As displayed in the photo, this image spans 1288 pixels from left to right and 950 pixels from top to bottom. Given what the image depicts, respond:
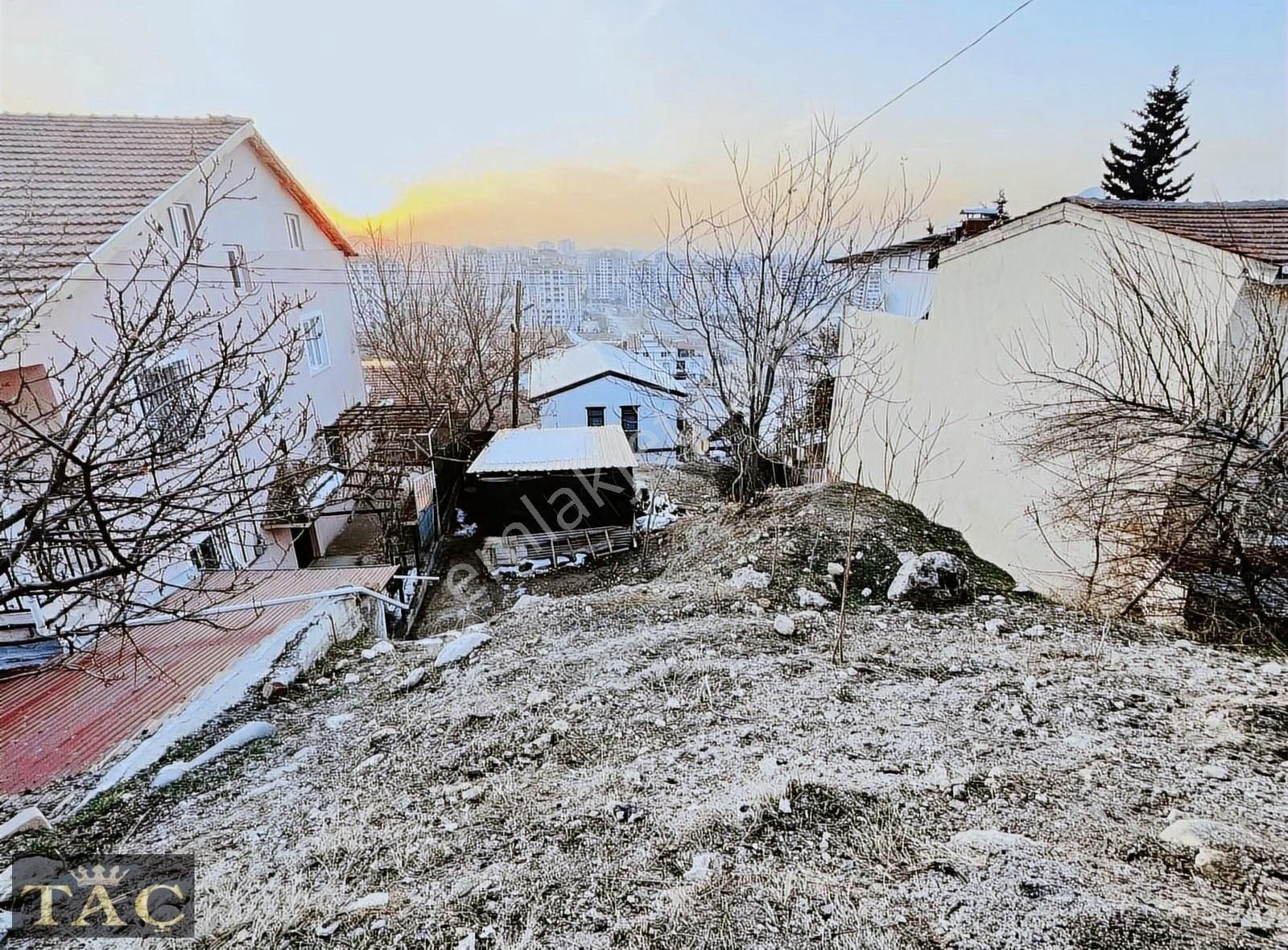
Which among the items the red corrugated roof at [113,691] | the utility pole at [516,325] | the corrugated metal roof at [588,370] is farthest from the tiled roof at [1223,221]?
the utility pole at [516,325]

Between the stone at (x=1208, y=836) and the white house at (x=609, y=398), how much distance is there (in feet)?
56.8

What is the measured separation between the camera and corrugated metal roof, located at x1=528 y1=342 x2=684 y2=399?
67.7ft

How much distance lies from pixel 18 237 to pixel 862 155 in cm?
964

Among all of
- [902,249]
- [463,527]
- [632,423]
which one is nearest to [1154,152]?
[902,249]

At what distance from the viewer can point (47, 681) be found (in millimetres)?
4859

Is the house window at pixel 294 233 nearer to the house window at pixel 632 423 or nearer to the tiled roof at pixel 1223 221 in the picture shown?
the house window at pixel 632 423

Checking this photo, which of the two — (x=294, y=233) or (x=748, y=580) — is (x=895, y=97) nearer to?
(x=748, y=580)

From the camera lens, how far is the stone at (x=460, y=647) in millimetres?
5184

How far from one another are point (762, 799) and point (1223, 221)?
615 cm

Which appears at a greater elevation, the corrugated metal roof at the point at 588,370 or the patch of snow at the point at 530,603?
the corrugated metal roof at the point at 588,370

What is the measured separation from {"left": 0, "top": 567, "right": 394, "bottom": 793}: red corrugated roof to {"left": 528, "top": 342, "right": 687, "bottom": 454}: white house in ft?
49.2

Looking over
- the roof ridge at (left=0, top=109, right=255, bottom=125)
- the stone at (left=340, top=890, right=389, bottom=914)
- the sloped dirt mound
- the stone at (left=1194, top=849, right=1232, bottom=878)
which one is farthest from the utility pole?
the stone at (left=1194, top=849, right=1232, bottom=878)

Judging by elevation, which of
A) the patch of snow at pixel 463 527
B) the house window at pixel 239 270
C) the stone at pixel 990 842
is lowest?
the patch of snow at pixel 463 527

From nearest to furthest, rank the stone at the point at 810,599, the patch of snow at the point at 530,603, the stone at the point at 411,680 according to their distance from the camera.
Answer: the stone at the point at 411,680 < the stone at the point at 810,599 < the patch of snow at the point at 530,603
